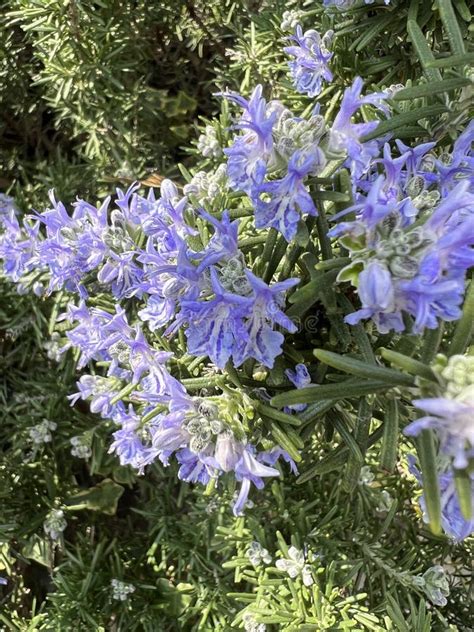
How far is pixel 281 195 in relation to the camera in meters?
0.96

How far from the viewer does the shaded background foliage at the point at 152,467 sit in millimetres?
1813

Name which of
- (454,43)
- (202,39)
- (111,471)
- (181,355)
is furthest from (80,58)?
(111,471)

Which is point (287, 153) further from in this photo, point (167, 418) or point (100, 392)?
point (100, 392)

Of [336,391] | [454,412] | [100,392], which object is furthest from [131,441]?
[454,412]

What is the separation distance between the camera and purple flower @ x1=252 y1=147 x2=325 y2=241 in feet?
3.08

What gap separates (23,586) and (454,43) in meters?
2.53

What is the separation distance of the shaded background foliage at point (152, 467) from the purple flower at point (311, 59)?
84 mm

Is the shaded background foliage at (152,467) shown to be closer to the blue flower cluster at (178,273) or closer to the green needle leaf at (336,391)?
the blue flower cluster at (178,273)

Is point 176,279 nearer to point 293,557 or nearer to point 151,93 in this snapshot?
point 293,557

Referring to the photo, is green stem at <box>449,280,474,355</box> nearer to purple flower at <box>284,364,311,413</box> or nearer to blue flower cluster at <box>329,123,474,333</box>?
blue flower cluster at <box>329,123,474,333</box>

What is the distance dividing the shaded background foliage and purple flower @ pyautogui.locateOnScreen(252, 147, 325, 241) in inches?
30.3

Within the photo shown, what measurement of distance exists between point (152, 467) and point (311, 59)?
5.13 feet

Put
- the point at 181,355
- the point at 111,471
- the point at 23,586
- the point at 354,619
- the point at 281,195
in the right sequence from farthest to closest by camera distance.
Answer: the point at 23,586 < the point at 111,471 < the point at 354,619 < the point at 181,355 < the point at 281,195

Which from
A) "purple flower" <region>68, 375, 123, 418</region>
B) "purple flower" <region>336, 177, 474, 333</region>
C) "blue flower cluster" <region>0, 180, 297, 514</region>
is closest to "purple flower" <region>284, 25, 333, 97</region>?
"blue flower cluster" <region>0, 180, 297, 514</region>
